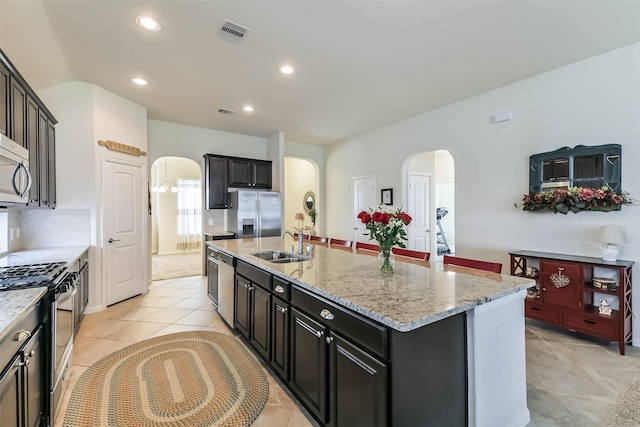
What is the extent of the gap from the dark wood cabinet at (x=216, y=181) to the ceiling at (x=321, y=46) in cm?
133

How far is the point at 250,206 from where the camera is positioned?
555 cm

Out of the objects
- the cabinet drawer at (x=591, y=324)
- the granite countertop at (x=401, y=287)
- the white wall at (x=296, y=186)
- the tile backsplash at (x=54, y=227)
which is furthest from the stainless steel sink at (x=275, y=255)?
the white wall at (x=296, y=186)

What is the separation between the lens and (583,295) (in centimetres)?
292

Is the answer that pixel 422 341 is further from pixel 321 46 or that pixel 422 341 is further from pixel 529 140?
pixel 529 140

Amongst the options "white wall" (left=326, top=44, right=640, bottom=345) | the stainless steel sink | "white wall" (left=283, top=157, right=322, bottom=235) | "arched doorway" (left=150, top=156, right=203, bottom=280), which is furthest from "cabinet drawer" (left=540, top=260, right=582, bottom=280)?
"arched doorway" (left=150, top=156, right=203, bottom=280)

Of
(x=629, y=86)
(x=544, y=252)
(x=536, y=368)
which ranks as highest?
(x=629, y=86)

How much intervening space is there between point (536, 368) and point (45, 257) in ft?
15.0

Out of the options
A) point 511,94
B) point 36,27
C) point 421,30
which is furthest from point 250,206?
point 511,94

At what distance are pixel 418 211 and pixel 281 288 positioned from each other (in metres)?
4.12

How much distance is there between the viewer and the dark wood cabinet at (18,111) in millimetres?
2240

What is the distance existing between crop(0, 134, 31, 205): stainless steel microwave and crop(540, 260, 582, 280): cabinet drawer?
186 inches

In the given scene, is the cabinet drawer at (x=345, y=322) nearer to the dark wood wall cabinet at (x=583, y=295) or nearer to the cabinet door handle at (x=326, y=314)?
the cabinet door handle at (x=326, y=314)

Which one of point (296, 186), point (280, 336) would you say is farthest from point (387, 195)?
point (280, 336)

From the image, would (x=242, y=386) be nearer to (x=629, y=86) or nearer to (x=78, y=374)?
(x=78, y=374)
